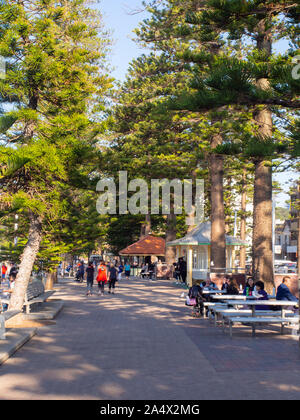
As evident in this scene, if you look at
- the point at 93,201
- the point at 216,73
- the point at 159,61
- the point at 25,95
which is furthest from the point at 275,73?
the point at 159,61

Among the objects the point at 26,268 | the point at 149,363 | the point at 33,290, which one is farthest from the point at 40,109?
the point at 149,363

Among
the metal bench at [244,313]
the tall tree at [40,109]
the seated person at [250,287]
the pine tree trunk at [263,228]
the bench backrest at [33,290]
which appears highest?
the tall tree at [40,109]

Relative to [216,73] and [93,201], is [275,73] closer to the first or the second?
[216,73]

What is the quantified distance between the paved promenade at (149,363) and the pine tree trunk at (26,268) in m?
1.28

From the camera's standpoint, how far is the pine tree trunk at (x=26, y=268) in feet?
52.5

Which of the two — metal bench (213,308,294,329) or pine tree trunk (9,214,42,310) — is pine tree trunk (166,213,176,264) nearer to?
pine tree trunk (9,214,42,310)

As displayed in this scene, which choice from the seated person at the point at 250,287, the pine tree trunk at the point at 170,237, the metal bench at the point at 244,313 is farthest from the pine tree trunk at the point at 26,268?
the pine tree trunk at the point at 170,237

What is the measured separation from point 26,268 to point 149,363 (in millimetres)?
7823

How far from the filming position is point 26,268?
16547mm

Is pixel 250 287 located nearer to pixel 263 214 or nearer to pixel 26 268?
pixel 263 214

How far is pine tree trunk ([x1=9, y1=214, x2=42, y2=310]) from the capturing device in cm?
1600

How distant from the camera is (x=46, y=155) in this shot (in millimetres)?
15773

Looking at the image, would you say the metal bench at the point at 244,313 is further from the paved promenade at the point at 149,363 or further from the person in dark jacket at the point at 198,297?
the person in dark jacket at the point at 198,297

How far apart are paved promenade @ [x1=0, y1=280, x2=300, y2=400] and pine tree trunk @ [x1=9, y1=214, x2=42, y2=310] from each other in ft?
4.19
